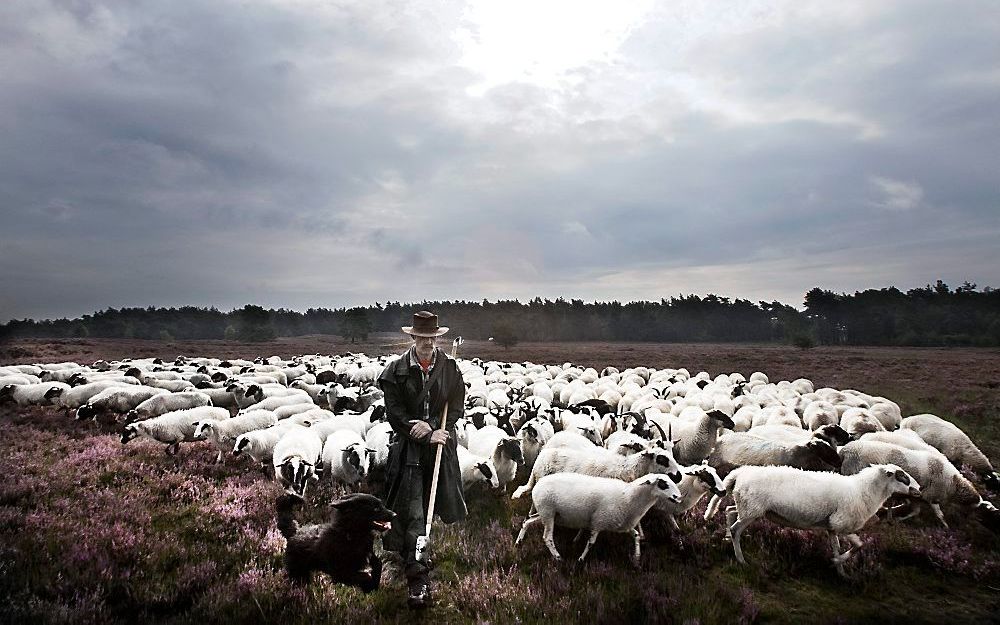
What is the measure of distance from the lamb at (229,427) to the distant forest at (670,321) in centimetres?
5456

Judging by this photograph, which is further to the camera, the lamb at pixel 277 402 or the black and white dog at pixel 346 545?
the lamb at pixel 277 402

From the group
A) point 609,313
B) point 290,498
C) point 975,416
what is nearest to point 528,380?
point 975,416

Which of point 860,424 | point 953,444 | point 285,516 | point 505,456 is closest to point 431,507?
point 285,516

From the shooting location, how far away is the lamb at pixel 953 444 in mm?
10625

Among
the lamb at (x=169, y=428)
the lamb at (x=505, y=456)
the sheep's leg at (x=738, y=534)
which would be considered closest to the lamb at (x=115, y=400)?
the lamb at (x=169, y=428)

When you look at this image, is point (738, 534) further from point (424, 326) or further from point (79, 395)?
point (79, 395)

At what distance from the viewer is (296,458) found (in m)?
9.38

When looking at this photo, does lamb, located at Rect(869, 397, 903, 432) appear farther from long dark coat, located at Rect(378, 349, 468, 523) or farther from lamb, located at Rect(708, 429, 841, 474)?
long dark coat, located at Rect(378, 349, 468, 523)

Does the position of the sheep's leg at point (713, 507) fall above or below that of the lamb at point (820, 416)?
below

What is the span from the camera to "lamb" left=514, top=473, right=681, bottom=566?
21.8 feet

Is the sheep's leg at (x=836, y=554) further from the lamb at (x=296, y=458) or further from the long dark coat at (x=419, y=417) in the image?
the lamb at (x=296, y=458)

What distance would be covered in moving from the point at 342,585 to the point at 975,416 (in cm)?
2389

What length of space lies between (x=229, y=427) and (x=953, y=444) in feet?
58.2

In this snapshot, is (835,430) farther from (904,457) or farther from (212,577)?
(212,577)
